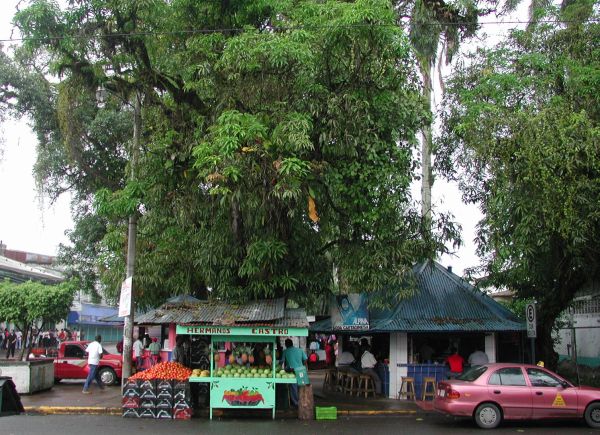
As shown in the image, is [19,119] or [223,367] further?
[19,119]

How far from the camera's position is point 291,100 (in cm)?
1434

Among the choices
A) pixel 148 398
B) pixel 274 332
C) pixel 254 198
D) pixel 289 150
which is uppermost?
pixel 289 150

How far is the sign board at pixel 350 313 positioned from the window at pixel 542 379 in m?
5.63

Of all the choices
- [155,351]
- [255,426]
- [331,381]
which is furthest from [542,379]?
[155,351]

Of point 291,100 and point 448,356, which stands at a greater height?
point 291,100

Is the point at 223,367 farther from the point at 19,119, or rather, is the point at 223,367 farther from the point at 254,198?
the point at 19,119

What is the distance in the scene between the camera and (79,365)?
2136cm

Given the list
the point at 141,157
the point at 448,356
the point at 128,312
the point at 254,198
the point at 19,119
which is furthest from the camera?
the point at 19,119

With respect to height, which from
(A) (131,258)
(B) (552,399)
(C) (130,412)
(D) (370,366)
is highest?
(A) (131,258)

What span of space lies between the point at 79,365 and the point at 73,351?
23.8 inches

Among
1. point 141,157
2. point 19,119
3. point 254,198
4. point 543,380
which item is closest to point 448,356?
point 543,380

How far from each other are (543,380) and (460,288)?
641cm

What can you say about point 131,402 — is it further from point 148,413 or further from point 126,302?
point 126,302

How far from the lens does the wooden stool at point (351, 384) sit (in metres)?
18.7
